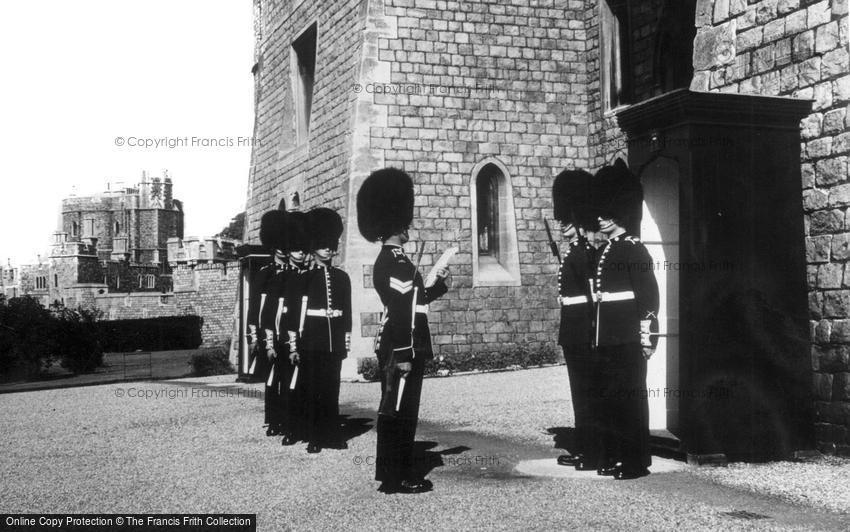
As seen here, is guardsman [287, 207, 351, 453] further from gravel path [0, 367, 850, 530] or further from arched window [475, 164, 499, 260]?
arched window [475, 164, 499, 260]

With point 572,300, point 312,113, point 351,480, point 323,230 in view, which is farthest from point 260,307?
point 312,113

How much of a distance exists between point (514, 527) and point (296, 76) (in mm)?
15749

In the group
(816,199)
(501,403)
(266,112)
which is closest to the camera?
(816,199)

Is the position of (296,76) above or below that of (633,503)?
above

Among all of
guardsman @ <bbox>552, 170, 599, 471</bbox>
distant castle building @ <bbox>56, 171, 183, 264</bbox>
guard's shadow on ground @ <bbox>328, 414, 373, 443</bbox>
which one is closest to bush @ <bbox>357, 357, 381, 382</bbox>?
guard's shadow on ground @ <bbox>328, 414, 373, 443</bbox>

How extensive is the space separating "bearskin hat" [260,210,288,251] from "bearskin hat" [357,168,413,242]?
3175mm

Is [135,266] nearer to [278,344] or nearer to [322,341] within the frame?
[278,344]

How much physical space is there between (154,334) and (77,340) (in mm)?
18783

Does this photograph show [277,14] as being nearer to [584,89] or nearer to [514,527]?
[584,89]

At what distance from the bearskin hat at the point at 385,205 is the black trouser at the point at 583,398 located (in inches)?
59.5

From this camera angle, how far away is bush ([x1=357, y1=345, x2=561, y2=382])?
1481 centimetres

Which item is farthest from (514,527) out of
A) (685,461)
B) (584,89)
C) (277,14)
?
(277,14)

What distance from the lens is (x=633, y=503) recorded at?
5.64m

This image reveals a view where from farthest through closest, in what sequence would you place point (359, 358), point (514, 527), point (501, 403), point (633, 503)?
point (359, 358) < point (501, 403) < point (633, 503) < point (514, 527)
